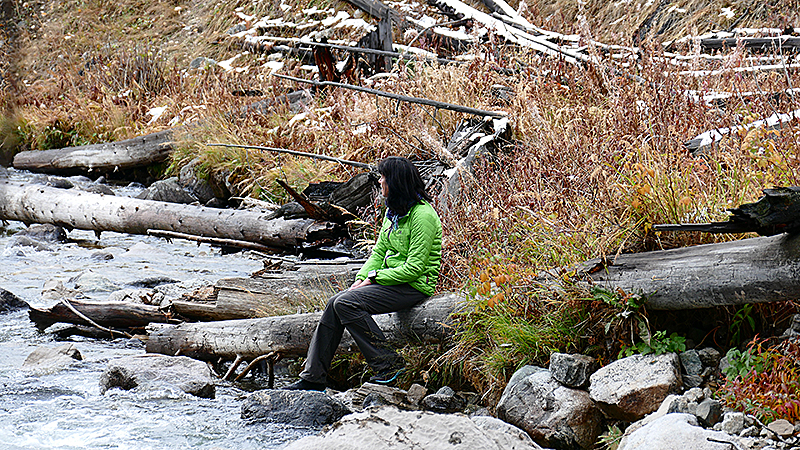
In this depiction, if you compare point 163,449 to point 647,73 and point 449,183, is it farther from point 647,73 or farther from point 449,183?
point 647,73

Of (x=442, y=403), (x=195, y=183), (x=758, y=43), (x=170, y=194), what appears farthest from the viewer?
(x=195, y=183)

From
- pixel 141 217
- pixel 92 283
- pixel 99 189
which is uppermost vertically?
pixel 99 189

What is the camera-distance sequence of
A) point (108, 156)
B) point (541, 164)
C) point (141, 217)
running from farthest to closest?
1. point (108, 156)
2. point (141, 217)
3. point (541, 164)

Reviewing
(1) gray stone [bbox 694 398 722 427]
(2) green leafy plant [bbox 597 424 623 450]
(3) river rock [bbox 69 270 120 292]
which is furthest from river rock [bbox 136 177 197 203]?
(1) gray stone [bbox 694 398 722 427]

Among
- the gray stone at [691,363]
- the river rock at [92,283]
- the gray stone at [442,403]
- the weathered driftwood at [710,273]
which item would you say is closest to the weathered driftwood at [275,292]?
the gray stone at [442,403]

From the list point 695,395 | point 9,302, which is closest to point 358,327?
point 695,395

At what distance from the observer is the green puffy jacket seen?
5.57 m

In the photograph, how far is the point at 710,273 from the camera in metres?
4.06

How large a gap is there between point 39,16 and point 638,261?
2497 cm

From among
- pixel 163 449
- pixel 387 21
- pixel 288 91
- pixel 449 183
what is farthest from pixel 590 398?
pixel 288 91

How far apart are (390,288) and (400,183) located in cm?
78

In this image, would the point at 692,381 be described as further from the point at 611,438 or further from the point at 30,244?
the point at 30,244

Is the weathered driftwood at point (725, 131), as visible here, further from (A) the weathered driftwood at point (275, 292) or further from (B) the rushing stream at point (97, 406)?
(B) the rushing stream at point (97, 406)

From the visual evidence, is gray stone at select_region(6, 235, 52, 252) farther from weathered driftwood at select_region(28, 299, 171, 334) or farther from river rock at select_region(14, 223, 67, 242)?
weathered driftwood at select_region(28, 299, 171, 334)
